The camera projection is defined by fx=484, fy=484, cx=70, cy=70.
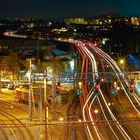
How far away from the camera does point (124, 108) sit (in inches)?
1225

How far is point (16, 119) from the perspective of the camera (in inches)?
1105

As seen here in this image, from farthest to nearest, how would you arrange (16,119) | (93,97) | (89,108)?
(93,97) < (89,108) < (16,119)

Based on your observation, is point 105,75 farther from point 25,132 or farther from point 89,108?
point 25,132

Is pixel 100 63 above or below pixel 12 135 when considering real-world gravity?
above

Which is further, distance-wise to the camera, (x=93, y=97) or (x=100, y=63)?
(x=100, y=63)

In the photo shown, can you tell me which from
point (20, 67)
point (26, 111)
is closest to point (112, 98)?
point (26, 111)

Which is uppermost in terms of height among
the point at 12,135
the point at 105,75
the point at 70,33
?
the point at 70,33

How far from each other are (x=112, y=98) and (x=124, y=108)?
423 centimetres

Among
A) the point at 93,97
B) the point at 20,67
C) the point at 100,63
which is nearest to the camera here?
the point at 93,97

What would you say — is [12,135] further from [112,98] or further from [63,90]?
[63,90]

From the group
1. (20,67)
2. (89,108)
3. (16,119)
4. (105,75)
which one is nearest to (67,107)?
(89,108)

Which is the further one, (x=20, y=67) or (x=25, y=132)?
(x=20, y=67)

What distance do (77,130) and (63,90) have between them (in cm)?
1580

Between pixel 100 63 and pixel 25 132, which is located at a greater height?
pixel 100 63
